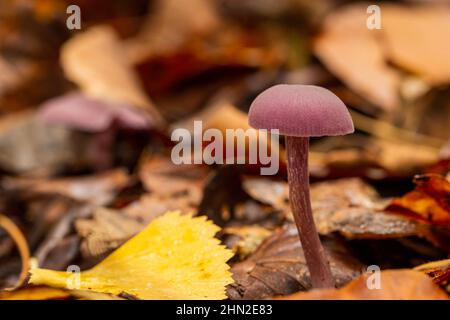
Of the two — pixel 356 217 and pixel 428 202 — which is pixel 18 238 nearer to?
pixel 356 217

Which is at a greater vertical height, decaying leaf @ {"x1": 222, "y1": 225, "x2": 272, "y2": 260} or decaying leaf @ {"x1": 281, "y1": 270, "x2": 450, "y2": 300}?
decaying leaf @ {"x1": 222, "y1": 225, "x2": 272, "y2": 260}

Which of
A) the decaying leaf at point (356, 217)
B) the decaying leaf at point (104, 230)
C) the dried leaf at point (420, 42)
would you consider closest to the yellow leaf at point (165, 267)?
the decaying leaf at point (104, 230)

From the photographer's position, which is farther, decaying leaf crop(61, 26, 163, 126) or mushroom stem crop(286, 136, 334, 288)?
decaying leaf crop(61, 26, 163, 126)

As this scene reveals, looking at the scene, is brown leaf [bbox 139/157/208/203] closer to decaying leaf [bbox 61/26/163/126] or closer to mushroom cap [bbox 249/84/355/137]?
decaying leaf [bbox 61/26/163/126]

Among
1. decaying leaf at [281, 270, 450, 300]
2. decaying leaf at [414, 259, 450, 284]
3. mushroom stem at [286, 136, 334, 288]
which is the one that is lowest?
decaying leaf at [281, 270, 450, 300]

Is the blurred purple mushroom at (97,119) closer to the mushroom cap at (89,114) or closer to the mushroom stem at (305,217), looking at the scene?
the mushroom cap at (89,114)

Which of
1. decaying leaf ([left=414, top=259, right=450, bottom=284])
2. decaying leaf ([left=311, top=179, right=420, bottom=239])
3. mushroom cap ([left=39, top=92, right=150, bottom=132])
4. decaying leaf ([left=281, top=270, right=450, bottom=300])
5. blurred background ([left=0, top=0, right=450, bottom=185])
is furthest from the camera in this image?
blurred background ([left=0, top=0, right=450, bottom=185])

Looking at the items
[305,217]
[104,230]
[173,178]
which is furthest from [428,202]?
[173,178]

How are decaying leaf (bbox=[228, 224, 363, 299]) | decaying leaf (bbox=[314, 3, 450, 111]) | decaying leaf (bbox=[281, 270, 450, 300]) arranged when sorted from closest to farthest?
decaying leaf (bbox=[281, 270, 450, 300]) → decaying leaf (bbox=[228, 224, 363, 299]) → decaying leaf (bbox=[314, 3, 450, 111])

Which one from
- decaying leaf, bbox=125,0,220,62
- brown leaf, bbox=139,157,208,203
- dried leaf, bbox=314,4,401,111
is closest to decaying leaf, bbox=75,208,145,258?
brown leaf, bbox=139,157,208,203
